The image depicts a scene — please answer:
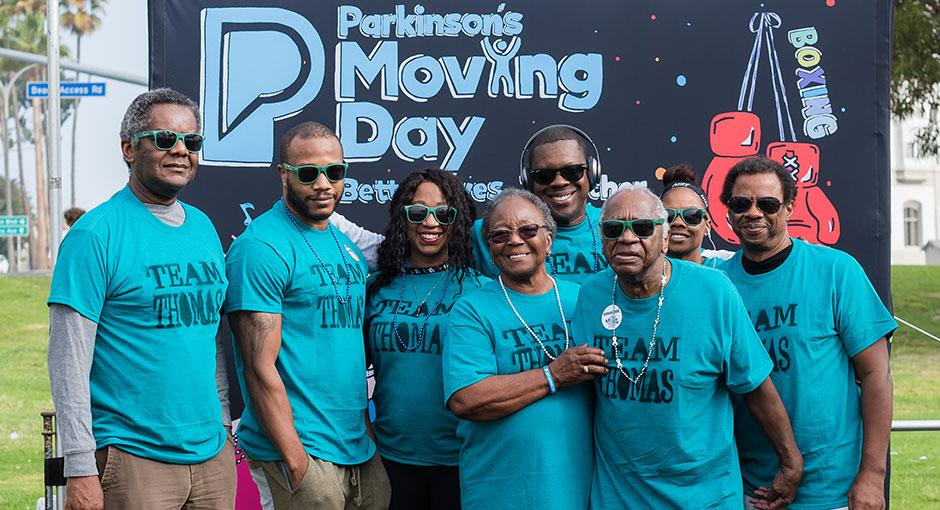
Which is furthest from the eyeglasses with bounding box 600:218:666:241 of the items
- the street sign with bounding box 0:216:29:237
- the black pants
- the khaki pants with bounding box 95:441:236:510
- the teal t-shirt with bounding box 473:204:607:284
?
the street sign with bounding box 0:216:29:237

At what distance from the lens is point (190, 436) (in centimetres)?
339

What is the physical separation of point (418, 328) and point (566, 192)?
74 cm

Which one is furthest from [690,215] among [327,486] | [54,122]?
[54,122]

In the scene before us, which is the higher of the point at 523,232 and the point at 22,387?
the point at 523,232

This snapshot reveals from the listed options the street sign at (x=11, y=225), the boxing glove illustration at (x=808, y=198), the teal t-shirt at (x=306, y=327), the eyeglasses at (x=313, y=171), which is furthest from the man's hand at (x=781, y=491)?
the street sign at (x=11, y=225)

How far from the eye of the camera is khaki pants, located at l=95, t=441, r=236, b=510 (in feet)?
10.7

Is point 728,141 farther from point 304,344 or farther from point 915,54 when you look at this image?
point 915,54

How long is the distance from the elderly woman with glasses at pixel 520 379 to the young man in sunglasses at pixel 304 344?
468mm

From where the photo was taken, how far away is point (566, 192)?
12.5 ft

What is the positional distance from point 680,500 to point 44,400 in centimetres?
1156

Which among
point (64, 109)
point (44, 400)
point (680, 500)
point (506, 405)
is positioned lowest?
point (44, 400)

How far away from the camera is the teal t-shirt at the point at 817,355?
11.1 feet

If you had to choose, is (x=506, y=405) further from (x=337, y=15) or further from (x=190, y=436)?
(x=337, y=15)

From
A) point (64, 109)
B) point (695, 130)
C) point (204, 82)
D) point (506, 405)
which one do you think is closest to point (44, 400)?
point (204, 82)
